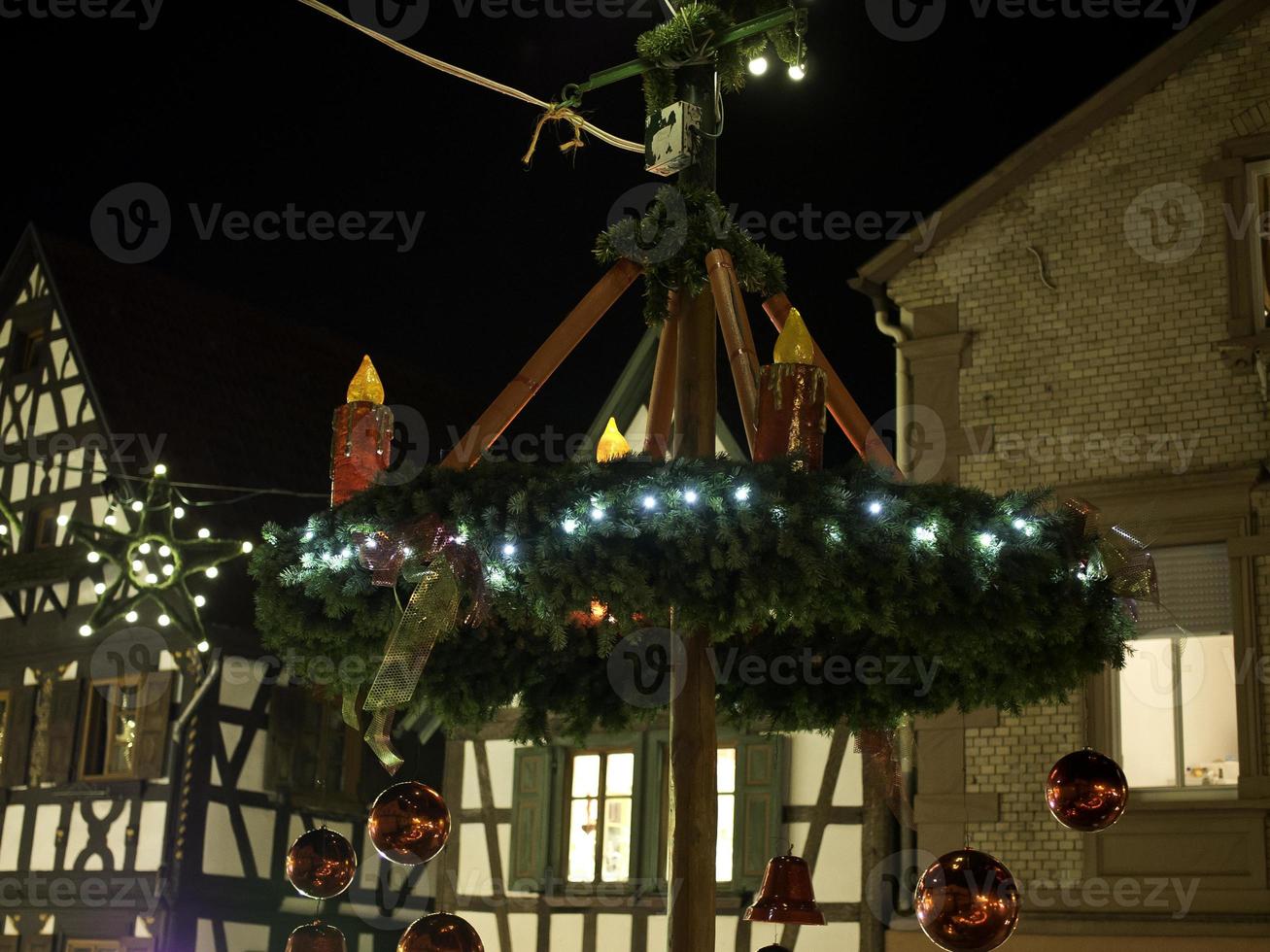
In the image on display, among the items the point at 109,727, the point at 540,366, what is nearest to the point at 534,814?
the point at 109,727

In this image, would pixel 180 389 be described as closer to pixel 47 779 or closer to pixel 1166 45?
pixel 47 779

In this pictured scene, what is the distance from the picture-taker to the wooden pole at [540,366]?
4973 mm

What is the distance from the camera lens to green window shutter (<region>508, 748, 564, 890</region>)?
44.3ft

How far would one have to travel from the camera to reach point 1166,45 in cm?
1097

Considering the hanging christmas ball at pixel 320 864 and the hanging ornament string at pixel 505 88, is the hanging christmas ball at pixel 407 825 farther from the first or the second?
the hanging ornament string at pixel 505 88

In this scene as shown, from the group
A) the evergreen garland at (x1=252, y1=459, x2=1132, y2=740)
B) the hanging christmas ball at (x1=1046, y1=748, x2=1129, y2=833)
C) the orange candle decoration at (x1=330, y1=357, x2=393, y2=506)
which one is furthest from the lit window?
the orange candle decoration at (x1=330, y1=357, x2=393, y2=506)

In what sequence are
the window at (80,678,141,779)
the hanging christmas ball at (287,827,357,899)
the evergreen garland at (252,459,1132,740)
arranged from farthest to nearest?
the window at (80,678,141,779) < the hanging christmas ball at (287,827,357,899) < the evergreen garland at (252,459,1132,740)

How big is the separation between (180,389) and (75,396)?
1.23m

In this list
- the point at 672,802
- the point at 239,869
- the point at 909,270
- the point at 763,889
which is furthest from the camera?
the point at 239,869

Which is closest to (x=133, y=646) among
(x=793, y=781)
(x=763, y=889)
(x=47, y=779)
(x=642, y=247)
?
(x=47, y=779)

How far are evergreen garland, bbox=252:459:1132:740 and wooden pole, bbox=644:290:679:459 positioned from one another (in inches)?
30.0

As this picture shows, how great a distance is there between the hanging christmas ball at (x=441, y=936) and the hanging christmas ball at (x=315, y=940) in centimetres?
81

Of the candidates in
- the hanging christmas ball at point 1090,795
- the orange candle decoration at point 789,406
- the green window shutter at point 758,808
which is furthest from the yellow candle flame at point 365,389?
the green window shutter at point 758,808

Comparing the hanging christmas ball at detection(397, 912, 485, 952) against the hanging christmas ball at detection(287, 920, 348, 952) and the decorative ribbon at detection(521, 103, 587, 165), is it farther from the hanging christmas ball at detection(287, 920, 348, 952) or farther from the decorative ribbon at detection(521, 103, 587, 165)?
the decorative ribbon at detection(521, 103, 587, 165)
